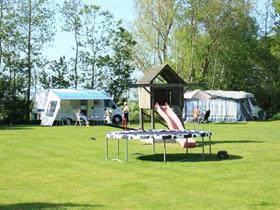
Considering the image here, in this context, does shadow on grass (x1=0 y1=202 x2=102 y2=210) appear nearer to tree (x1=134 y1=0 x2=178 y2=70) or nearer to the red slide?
the red slide

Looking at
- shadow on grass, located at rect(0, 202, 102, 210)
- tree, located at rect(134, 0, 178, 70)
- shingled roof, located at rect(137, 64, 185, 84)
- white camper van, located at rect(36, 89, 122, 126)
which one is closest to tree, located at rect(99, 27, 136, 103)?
tree, located at rect(134, 0, 178, 70)

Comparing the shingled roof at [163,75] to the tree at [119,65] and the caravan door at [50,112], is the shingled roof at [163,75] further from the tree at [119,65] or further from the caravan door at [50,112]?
the tree at [119,65]

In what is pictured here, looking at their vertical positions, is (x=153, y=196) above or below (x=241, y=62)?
below

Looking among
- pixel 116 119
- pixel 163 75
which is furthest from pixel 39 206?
pixel 116 119

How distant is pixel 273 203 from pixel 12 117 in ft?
106

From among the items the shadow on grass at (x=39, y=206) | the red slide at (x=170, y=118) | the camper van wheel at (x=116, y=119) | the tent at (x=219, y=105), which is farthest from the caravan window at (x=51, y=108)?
the shadow on grass at (x=39, y=206)

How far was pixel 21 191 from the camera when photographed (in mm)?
9164

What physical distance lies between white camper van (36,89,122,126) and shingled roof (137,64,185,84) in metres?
16.5

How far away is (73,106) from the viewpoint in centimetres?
3625

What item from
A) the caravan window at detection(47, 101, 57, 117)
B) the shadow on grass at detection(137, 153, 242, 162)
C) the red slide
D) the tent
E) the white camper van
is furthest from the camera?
the tent

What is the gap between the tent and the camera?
1537 inches

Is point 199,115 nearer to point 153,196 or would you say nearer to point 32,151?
point 32,151

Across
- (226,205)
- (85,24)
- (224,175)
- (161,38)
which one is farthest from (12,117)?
(226,205)

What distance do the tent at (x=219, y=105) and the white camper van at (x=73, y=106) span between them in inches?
214
